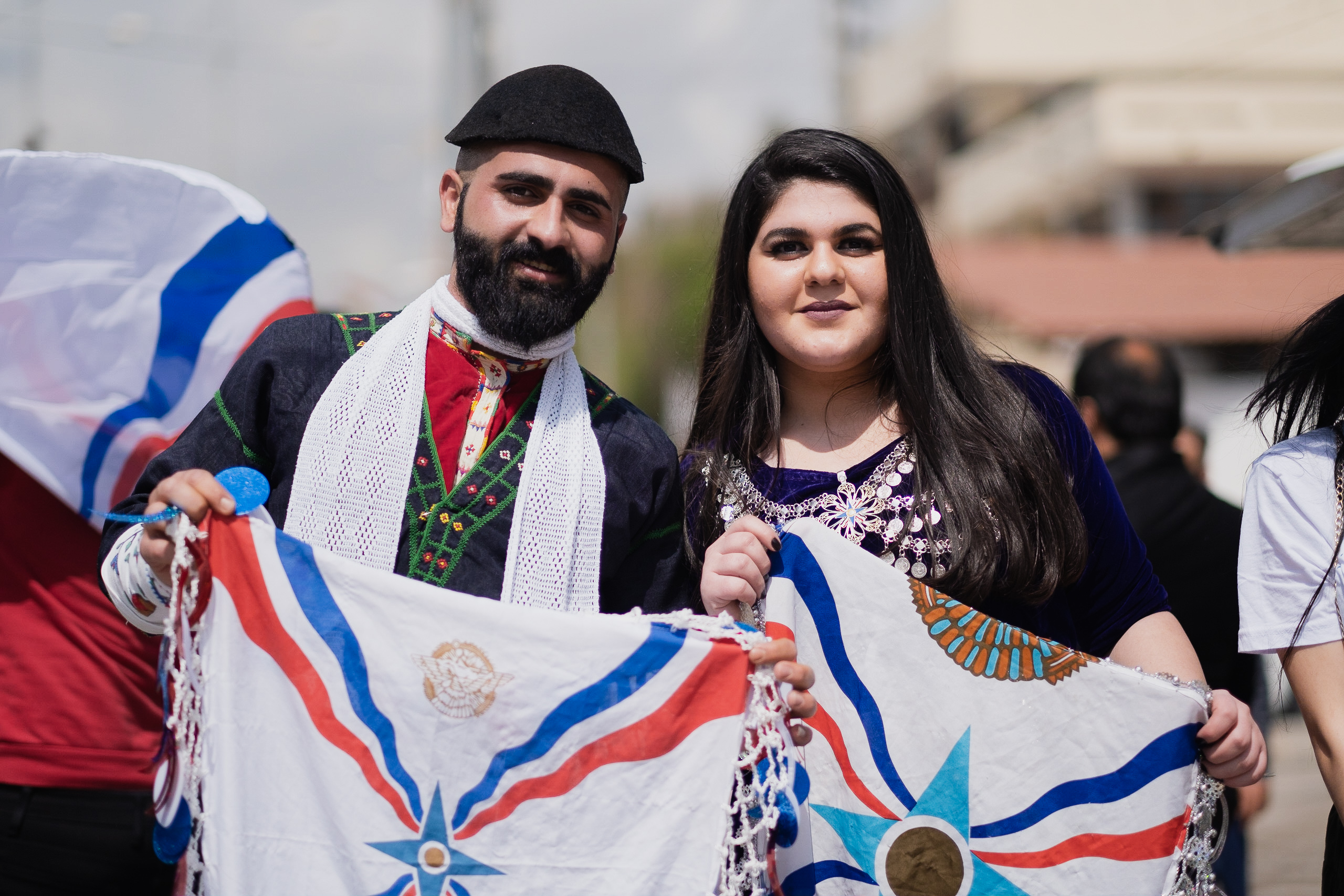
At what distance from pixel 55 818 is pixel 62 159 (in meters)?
1.35

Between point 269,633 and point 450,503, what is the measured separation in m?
0.40

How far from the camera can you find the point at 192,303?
2.75 m

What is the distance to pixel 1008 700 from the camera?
2.09 m

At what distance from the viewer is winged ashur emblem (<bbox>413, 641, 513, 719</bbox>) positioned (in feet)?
6.24

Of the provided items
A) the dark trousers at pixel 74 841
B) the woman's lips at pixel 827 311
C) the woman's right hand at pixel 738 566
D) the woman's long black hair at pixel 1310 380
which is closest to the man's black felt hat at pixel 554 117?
the woman's lips at pixel 827 311

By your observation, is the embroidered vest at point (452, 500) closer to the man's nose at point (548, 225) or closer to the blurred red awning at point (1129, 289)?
the man's nose at point (548, 225)

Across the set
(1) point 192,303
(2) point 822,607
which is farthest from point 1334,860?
(1) point 192,303

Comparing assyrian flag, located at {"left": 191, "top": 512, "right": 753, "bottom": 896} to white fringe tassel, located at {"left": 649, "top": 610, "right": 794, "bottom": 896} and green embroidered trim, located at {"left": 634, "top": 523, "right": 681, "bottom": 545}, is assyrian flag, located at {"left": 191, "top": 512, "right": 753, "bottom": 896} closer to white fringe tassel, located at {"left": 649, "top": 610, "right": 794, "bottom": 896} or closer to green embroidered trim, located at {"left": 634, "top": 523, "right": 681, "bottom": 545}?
white fringe tassel, located at {"left": 649, "top": 610, "right": 794, "bottom": 896}


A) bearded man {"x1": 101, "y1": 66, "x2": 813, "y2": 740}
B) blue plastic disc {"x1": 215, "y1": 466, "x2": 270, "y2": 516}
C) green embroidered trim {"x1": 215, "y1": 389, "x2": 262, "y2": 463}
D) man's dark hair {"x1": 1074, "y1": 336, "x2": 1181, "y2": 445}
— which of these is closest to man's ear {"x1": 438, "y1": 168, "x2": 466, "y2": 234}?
bearded man {"x1": 101, "y1": 66, "x2": 813, "y2": 740}

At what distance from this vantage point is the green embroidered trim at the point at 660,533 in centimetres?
235

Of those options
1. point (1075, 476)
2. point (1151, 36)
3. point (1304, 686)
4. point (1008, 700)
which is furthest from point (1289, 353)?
point (1151, 36)

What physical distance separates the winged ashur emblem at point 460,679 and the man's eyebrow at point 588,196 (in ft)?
2.83

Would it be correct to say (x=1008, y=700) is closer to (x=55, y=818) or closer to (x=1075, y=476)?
(x=1075, y=476)

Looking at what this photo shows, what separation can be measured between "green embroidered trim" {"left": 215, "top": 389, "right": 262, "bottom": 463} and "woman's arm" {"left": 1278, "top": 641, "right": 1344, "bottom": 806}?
1768mm
